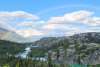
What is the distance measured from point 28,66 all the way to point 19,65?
5.93 metres

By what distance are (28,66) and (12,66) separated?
10.7 m

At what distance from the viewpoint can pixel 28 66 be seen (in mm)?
199875

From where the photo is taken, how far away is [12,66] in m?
196

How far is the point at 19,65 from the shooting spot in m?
198

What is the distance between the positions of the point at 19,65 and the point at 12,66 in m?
4.91
